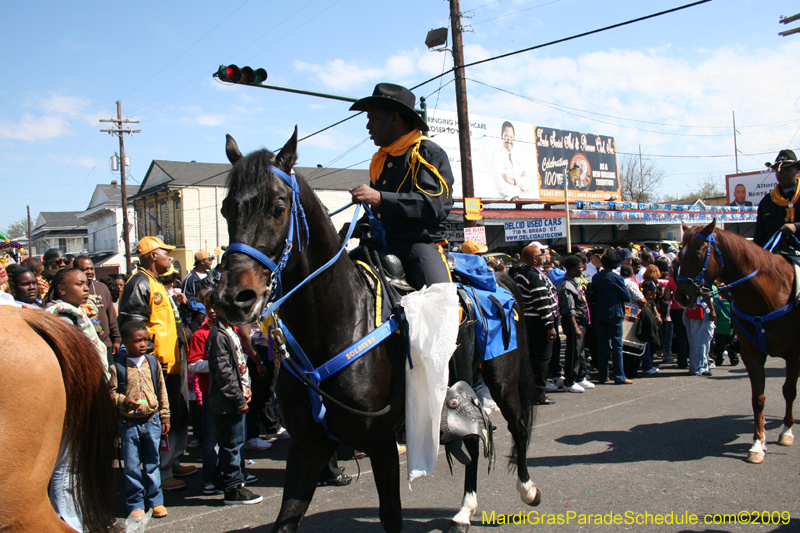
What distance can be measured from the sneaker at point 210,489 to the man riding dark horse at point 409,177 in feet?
9.99

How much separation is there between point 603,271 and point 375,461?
761 centimetres

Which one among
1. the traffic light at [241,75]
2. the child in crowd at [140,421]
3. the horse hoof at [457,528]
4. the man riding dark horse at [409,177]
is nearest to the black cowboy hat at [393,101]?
the man riding dark horse at [409,177]

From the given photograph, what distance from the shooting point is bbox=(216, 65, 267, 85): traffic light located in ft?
31.4

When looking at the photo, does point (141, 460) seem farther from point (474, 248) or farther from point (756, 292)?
point (474, 248)

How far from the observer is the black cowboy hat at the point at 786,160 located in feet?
19.7

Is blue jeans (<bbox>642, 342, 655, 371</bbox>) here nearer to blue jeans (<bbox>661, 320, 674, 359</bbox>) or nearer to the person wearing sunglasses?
blue jeans (<bbox>661, 320, 674, 359</bbox>)

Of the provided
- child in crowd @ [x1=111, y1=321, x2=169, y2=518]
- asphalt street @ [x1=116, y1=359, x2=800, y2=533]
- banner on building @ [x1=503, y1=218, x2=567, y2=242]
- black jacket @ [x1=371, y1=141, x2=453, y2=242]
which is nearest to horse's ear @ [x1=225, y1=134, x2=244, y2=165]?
black jacket @ [x1=371, y1=141, x2=453, y2=242]

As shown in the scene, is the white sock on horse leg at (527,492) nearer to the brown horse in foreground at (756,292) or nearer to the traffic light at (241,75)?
the brown horse in foreground at (756,292)

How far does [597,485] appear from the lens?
185 inches

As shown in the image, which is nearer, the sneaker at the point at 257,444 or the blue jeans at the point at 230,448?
the blue jeans at the point at 230,448

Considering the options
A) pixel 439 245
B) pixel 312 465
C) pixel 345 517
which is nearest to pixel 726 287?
pixel 439 245

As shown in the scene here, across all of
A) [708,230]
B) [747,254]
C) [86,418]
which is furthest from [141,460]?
[747,254]

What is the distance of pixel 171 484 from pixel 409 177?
3.87 m

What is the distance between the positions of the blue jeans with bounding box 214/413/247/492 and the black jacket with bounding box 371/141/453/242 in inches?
101
